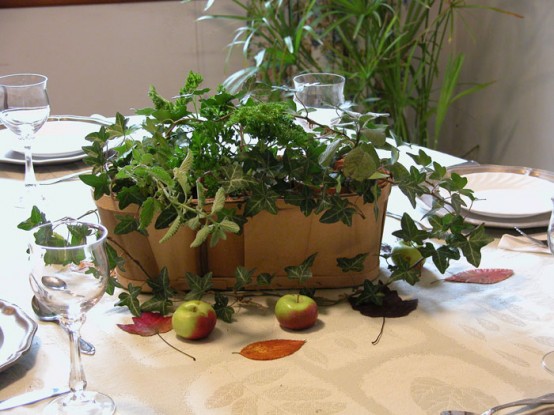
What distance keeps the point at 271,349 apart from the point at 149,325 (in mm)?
167

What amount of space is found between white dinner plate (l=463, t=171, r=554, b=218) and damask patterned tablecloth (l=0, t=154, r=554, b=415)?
0.17m

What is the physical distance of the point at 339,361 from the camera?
888 mm

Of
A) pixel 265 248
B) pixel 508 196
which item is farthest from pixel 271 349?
pixel 508 196

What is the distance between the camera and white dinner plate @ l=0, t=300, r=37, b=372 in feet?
2.86

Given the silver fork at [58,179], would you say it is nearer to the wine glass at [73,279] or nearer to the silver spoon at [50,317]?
the silver spoon at [50,317]

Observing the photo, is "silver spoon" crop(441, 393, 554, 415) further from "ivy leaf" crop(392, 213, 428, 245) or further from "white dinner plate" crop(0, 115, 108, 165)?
"white dinner plate" crop(0, 115, 108, 165)

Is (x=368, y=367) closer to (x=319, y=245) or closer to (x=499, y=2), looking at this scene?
(x=319, y=245)

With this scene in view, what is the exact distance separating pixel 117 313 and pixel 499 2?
2238 millimetres

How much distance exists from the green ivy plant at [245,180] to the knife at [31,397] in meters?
0.18

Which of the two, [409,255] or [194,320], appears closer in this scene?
[194,320]

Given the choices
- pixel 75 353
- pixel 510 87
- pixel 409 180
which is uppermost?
pixel 409 180

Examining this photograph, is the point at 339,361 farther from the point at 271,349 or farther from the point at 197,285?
the point at 197,285

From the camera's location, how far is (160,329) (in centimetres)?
97

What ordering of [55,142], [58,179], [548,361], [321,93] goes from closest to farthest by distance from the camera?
[548,361] < [321,93] < [58,179] < [55,142]
